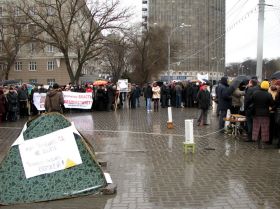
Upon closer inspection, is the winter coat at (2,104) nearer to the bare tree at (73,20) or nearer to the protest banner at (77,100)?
the protest banner at (77,100)

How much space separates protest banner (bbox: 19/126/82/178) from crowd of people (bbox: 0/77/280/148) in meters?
6.47

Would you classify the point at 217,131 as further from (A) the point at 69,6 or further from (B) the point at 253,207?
(A) the point at 69,6

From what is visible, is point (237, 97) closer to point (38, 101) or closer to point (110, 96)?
point (38, 101)

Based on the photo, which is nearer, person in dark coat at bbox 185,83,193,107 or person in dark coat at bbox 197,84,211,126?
person in dark coat at bbox 197,84,211,126

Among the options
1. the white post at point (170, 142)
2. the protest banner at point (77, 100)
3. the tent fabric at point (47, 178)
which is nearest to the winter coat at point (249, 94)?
the white post at point (170, 142)

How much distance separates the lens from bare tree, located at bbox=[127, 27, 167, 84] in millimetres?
62984

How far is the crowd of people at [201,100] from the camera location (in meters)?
12.6

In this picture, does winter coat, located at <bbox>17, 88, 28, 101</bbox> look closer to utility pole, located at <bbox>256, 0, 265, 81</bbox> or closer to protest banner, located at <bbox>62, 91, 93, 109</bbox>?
protest banner, located at <bbox>62, 91, 93, 109</bbox>

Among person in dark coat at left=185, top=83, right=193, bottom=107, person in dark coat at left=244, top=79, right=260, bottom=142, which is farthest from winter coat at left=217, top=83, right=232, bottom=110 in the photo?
person in dark coat at left=185, top=83, right=193, bottom=107

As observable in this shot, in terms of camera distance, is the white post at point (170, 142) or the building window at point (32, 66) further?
the building window at point (32, 66)

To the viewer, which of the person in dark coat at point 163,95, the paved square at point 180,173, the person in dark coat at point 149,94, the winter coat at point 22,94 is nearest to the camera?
the paved square at point 180,173

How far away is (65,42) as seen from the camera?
39156 mm

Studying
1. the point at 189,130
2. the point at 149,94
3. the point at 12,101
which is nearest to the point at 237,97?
the point at 189,130

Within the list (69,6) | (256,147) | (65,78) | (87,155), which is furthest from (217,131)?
(65,78)
